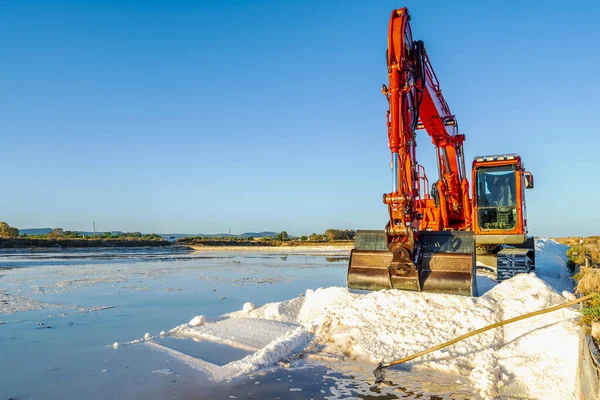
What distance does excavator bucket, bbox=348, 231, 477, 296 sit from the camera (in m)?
7.92

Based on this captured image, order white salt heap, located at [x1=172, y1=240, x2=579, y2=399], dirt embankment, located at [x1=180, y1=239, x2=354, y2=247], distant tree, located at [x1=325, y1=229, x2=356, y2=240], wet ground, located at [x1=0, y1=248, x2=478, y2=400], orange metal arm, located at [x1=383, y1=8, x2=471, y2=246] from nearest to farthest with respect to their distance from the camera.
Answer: wet ground, located at [x1=0, y1=248, x2=478, y2=400], white salt heap, located at [x1=172, y1=240, x2=579, y2=399], orange metal arm, located at [x1=383, y1=8, x2=471, y2=246], dirt embankment, located at [x1=180, y1=239, x2=354, y2=247], distant tree, located at [x1=325, y1=229, x2=356, y2=240]

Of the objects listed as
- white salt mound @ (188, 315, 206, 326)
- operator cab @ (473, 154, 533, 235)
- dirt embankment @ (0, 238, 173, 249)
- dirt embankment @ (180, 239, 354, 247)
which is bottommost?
dirt embankment @ (180, 239, 354, 247)

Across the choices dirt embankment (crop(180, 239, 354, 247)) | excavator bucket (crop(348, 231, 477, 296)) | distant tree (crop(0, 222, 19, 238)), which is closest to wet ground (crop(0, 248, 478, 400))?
excavator bucket (crop(348, 231, 477, 296))

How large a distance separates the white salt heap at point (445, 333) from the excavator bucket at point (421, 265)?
0.47m

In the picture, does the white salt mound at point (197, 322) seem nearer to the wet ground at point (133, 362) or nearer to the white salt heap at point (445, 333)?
the white salt heap at point (445, 333)

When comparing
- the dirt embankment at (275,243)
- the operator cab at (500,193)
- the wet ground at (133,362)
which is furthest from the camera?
the dirt embankment at (275,243)

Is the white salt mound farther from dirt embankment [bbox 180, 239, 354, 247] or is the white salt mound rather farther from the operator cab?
dirt embankment [bbox 180, 239, 354, 247]

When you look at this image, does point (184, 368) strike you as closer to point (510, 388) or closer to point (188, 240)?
point (510, 388)

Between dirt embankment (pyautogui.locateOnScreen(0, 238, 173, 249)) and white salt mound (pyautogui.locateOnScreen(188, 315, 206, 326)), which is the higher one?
dirt embankment (pyautogui.locateOnScreen(0, 238, 173, 249))

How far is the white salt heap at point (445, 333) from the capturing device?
516cm

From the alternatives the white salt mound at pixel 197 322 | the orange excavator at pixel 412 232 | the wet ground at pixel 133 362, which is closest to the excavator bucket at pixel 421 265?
the orange excavator at pixel 412 232

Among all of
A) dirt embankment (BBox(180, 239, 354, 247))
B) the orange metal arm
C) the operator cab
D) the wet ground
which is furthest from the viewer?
dirt embankment (BBox(180, 239, 354, 247))

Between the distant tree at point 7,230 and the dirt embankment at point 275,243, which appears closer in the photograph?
the dirt embankment at point 275,243

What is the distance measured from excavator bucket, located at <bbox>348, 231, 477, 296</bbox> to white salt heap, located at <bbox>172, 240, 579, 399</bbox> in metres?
0.47
